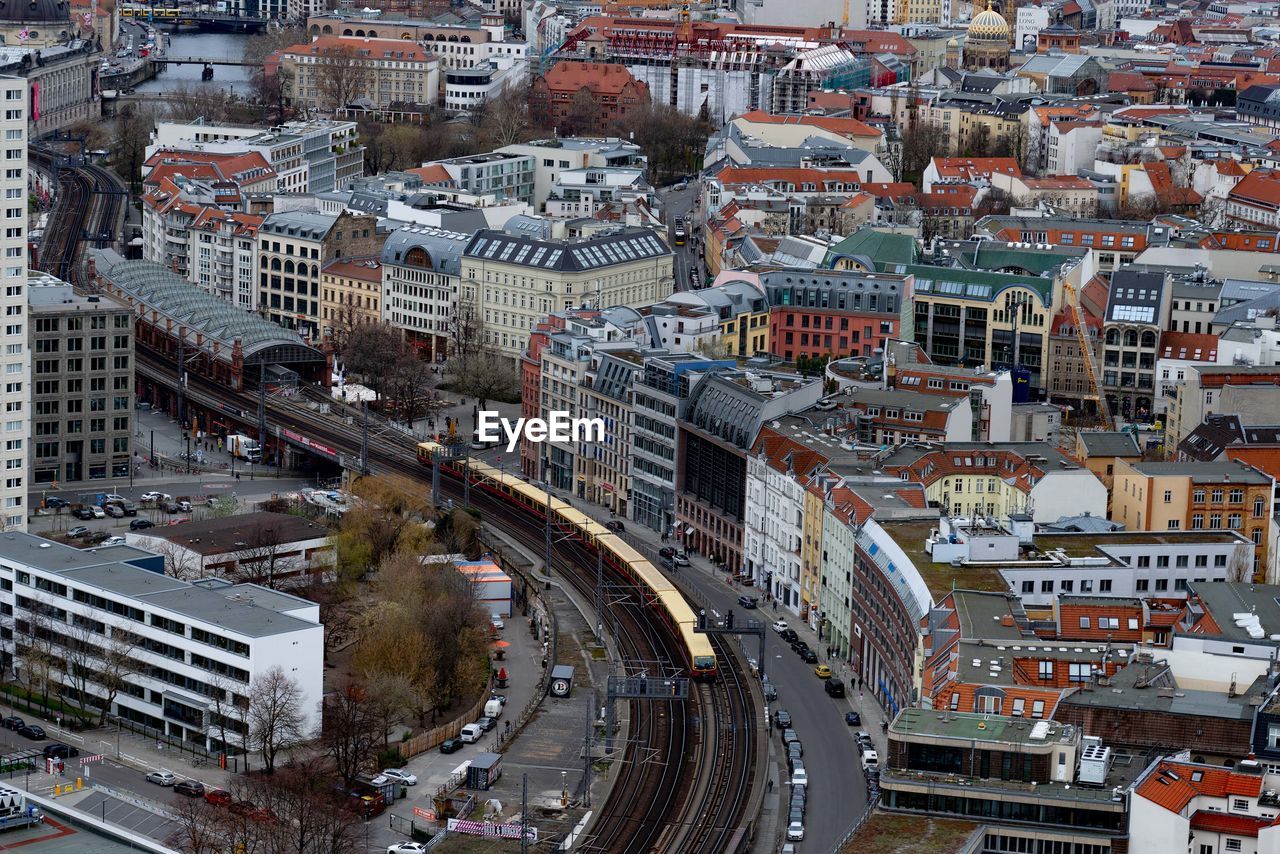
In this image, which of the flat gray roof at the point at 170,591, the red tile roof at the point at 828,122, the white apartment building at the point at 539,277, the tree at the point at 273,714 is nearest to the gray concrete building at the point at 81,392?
the flat gray roof at the point at 170,591

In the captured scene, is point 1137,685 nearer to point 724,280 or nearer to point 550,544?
point 550,544

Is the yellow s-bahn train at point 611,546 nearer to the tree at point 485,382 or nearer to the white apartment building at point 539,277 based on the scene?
the tree at point 485,382

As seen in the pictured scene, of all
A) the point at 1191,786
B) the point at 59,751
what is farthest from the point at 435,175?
the point at 1191,786

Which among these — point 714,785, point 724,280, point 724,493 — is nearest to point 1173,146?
point 724,280

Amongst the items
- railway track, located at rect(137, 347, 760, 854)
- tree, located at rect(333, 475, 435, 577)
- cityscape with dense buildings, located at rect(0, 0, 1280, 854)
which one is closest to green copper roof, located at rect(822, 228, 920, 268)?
cityscape with dense buildings, located at rect(0, 0, 1280, 854)

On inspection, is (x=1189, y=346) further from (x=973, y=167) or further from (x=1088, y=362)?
(x=973, y=167)
